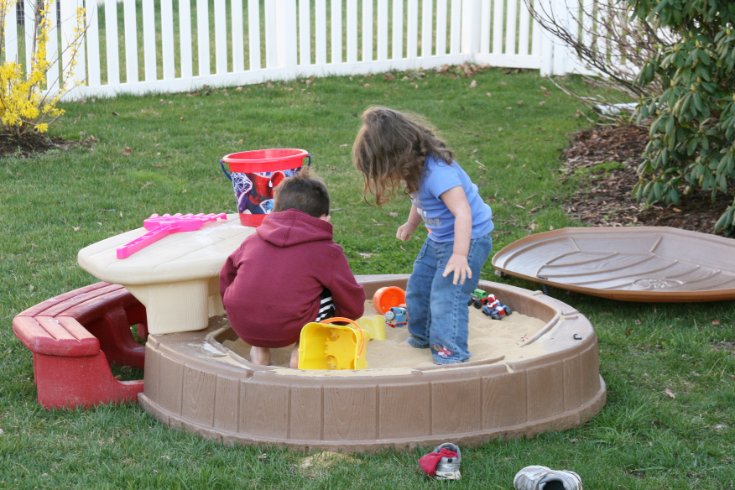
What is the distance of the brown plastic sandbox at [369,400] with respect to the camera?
3738 mm

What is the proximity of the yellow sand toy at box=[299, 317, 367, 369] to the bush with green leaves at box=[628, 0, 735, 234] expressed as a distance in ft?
9.93

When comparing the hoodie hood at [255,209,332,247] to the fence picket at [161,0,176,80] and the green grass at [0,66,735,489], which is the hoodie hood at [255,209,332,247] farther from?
the fence picket at [161,0,176,80]

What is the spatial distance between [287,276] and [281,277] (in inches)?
1.0

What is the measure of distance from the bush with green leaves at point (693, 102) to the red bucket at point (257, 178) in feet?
8.96

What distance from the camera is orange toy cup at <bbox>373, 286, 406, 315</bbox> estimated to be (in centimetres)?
523

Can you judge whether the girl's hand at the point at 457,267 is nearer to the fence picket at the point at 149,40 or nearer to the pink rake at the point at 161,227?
the pink rake at the point at 161,227

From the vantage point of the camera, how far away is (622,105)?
9.31 metres

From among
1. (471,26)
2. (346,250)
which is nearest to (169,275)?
(346,250)

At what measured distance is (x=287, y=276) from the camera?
4129 mm

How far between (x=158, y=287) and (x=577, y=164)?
15.7ft

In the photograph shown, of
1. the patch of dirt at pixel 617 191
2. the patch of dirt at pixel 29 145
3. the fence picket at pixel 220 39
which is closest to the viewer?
the patch of dirt at pixel 617 191

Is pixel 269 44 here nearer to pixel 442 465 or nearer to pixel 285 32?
pixel 285 32

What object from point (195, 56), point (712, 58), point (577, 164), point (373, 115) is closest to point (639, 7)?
point (712, 58)

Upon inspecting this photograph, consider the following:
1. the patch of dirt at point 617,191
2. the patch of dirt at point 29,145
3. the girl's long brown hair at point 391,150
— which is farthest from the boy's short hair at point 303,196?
the patch of dirt at point 29,145
